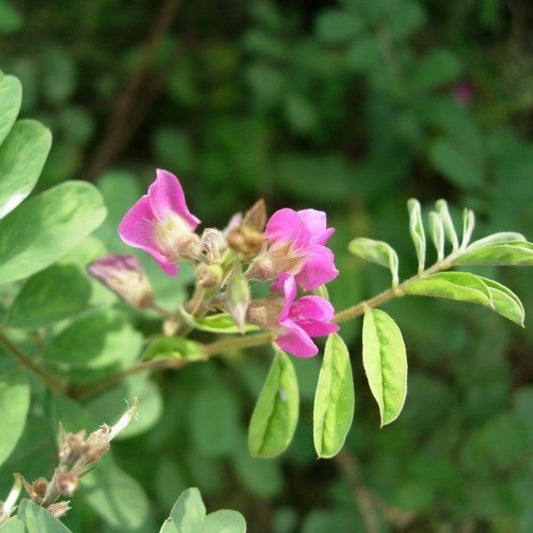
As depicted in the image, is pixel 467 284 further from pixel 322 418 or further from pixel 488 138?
pixel 488 138

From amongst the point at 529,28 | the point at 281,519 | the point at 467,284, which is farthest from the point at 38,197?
the point at 529,28

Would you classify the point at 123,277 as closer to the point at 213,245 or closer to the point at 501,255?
the point at 213,245

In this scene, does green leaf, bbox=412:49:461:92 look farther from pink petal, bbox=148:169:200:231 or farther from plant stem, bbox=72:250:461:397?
pink petal, bbox=148:169:200:231

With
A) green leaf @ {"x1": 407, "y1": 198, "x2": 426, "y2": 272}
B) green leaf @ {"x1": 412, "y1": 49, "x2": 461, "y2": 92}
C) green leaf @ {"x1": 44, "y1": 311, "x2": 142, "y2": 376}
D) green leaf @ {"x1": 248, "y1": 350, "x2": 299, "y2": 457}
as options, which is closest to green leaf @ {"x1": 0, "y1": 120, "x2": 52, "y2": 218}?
green leaf @ {"x1": 44, "y1": 311, "x2": 142, "y2": 376}

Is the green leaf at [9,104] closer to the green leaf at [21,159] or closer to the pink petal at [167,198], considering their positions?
the green leaf at [21,159]

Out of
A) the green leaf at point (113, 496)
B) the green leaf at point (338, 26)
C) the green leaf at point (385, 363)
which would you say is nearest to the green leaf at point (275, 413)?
the green leaf at point (385, 363)

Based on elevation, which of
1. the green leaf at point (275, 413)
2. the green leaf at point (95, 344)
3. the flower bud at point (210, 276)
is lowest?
the green leaf at point (95, 344)

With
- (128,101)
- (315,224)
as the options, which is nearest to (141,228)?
(315,224)
